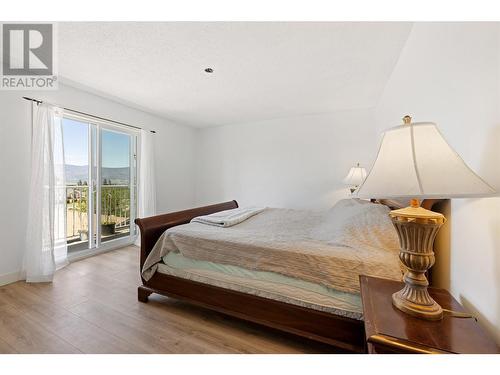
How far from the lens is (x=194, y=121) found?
14.4 feet

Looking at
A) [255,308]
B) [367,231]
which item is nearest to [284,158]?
[367,231]

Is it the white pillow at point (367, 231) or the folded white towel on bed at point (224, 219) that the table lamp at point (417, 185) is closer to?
the white pillow at point (367, 231)

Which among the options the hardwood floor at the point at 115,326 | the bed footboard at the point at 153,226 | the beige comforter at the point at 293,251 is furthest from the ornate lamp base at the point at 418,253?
the bed footboard at the point at 153,226

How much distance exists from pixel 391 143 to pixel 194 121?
4134mm

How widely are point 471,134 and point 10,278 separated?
13.2ft

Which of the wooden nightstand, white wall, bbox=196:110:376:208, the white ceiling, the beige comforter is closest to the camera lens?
the wooden nightstand

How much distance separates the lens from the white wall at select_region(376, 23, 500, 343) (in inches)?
31.0

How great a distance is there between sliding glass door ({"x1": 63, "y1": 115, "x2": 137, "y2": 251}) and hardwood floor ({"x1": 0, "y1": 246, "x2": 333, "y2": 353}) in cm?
106

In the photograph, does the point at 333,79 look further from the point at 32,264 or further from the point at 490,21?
the point at 32,264

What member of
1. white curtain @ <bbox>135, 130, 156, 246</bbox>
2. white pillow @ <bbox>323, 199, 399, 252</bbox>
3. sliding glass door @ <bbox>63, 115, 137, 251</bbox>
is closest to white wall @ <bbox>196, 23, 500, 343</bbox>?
white pillow @ <bbox>323, 199, 399, 252</bbox>

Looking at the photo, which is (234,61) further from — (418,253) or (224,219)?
(418,253)

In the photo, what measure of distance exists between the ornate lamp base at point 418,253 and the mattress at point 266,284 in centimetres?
45

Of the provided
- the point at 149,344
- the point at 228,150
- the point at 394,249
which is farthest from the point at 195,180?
the point at 394,249
